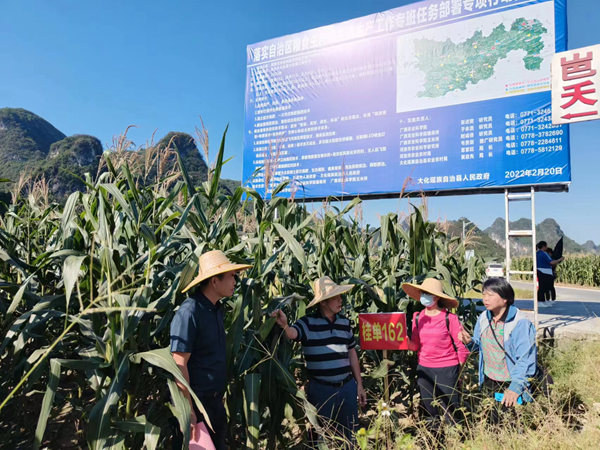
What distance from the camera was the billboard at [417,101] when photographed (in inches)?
217

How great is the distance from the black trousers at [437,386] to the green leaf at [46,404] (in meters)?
2.03

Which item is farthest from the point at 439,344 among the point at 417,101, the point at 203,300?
the point at 417,101

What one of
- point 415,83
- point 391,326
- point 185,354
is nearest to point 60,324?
point 185,354

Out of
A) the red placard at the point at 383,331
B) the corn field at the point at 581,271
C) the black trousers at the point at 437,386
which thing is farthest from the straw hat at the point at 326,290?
the corn field at the point at 581,271

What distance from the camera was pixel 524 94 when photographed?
5574 millimetres

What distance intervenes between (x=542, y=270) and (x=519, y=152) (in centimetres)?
335

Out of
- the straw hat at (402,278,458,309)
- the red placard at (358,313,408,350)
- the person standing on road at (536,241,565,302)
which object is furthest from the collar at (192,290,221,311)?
the person standing on road at (536,241,565,302)

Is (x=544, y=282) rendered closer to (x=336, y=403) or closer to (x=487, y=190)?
(x=487, y=190)

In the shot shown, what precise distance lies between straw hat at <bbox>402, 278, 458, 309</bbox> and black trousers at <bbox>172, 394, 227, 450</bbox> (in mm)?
1414

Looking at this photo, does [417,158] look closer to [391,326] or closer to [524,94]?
[524,94]

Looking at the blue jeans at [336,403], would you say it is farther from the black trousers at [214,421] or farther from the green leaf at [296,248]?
the green leaf at [296,248]

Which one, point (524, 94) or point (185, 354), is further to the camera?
point (524, 94)

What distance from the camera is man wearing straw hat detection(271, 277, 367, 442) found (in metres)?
2.10

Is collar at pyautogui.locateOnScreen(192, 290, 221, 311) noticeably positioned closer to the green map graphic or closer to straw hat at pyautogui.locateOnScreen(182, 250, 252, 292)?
straw hat at pyautogui.locateOnScreen(182, 250, 252, 292)
